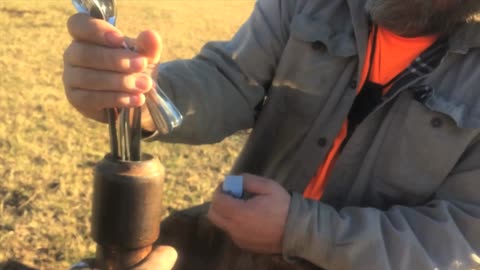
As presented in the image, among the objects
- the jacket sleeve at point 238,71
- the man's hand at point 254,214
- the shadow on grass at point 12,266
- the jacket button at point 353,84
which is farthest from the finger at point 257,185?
the shadow on grass at point 12,266

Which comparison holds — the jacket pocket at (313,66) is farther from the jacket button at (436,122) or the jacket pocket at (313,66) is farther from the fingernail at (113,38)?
the fingernail at (113,38)

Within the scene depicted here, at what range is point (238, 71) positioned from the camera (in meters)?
1.37

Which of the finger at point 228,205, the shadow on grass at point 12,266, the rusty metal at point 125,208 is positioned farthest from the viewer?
the shadow on grass at point 12,266

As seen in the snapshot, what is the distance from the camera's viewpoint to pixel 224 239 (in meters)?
1.18

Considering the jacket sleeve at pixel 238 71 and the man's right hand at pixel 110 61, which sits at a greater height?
the man's right hand at pixel 110 61

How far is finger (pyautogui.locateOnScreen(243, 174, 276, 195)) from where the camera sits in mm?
1064

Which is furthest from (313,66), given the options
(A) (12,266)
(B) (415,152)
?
(A) (12,266)

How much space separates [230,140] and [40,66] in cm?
158

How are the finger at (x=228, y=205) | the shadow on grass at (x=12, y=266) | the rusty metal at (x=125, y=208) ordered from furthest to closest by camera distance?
the shadow on grass at (x=12, y=266)
the finger at (x=228, y=205)
the rusty metal at (x=125, y=208)

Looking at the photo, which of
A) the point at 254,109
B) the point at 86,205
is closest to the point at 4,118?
the point at 86,205

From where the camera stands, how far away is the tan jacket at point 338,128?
1146mm

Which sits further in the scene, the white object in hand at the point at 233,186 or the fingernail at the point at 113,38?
the white object in hand at the point at 233,186

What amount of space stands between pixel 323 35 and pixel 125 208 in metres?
0.71

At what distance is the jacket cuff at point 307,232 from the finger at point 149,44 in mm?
437
